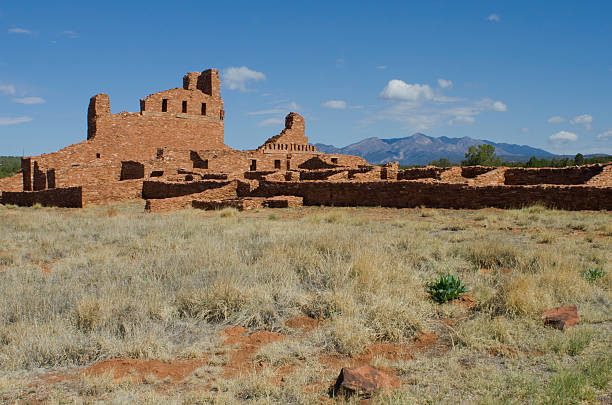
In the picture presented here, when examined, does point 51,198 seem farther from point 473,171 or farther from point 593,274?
point 593,274

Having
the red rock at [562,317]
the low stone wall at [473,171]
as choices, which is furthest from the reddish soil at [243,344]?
the low stone wall at [473,171]

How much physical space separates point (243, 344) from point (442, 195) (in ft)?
37.9

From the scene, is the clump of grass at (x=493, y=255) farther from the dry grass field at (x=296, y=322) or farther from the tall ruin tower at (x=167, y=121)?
the tall ruin tower at (x=167, y=121)

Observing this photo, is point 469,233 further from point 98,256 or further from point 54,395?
point 54,395

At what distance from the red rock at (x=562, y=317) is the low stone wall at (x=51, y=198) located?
58.8ft

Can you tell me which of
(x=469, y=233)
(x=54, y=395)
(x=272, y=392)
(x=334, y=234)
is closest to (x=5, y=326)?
(x=54, y=395)

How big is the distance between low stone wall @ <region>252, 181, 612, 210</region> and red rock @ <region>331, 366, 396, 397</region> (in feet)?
38.2

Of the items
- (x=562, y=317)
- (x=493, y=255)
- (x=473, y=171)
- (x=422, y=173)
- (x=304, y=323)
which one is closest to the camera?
→ (x=562, y=317)

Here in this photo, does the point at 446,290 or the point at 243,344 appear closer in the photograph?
the point at 243,344

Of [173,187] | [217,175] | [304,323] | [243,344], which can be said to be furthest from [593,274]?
[217,175]

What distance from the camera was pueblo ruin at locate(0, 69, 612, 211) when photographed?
1448cm

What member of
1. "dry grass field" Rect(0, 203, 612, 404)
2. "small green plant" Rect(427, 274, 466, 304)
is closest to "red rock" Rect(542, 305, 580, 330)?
"dry grass field" Rect(0, 203, 612, 404)

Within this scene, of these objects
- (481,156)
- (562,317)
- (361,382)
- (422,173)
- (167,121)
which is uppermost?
(167,121)

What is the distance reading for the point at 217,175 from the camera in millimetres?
22250
